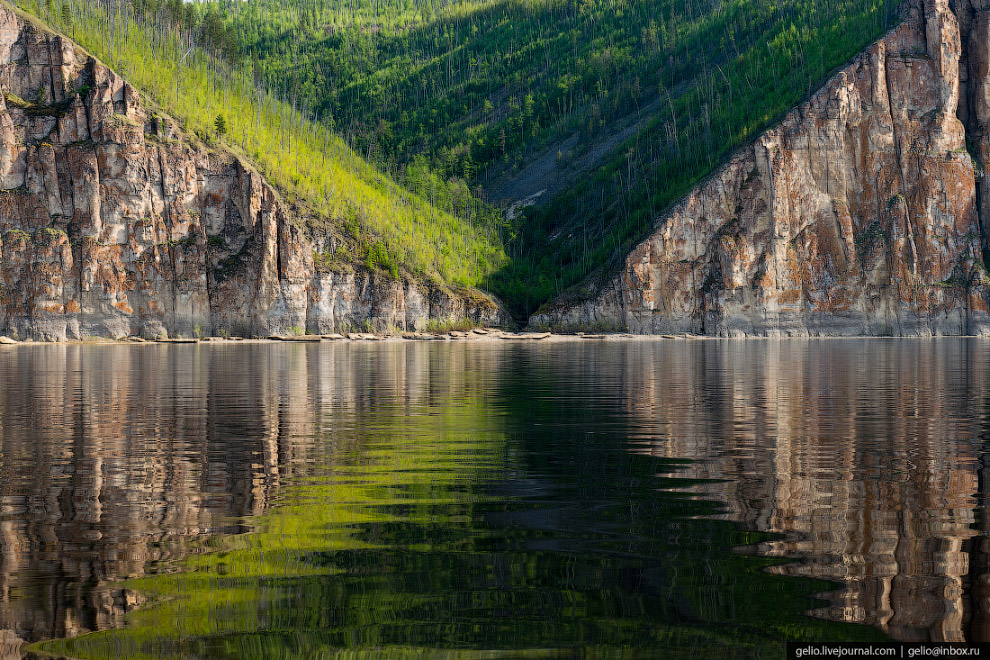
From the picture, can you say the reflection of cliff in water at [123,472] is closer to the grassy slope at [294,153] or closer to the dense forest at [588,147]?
the grassy slope at [294,153]

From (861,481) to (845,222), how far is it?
137 meters

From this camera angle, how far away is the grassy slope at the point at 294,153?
13425 centimetres

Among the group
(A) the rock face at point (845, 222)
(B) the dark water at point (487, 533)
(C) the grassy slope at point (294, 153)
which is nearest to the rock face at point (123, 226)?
(C) the grassy slope at point (294, 153)

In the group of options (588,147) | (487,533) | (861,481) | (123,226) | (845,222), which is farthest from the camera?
(588,147)

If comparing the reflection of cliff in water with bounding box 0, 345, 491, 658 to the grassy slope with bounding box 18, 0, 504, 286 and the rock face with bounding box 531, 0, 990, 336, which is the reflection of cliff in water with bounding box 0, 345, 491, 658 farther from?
the rock face with bounding box 531, 0, 990, 336

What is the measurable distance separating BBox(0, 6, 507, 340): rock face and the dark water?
9555cm

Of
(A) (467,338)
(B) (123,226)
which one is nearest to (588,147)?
(A) (467,338)

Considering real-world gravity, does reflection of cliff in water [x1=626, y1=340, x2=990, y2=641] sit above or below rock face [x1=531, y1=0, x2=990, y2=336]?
below

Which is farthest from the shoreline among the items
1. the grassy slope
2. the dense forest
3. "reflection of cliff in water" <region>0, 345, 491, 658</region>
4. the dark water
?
the dark water

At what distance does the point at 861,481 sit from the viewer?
53.5 ft

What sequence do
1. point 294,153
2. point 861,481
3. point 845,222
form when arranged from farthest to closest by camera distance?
1. point 294,153
2. point 845,222
3. point 861,481

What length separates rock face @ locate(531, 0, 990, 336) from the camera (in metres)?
138

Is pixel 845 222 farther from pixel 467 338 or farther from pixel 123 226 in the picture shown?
pixel 123 226

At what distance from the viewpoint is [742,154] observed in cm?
14250
